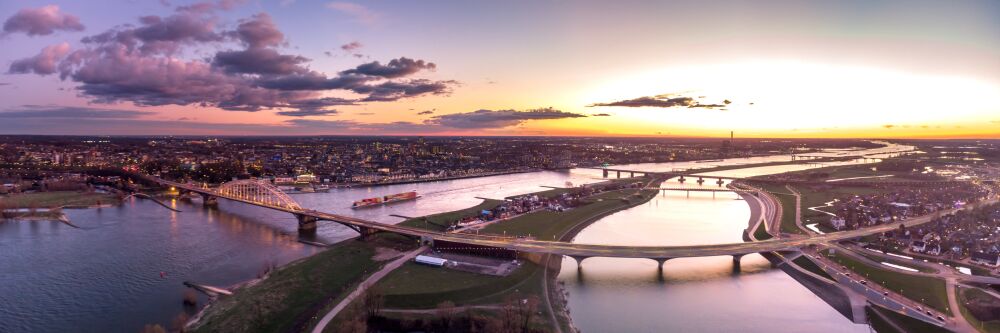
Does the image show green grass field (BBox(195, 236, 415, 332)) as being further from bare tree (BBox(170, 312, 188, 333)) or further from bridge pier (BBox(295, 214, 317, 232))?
bridge pier (BBox(295, 214, 317, 232))

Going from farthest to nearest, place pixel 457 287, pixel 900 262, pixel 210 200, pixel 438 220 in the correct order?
pixel 210 200 < pixel 438 220 < pixel 900 262 < pixel 457 287

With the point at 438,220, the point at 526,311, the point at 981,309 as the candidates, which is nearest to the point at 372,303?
the point at 526,311

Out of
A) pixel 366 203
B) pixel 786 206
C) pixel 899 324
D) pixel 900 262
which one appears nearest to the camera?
pixel 899 324

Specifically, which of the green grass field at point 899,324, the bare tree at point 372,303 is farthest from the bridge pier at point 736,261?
the bare tree at point 372,303

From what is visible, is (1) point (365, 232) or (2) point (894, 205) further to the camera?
(2) point (894, 205)

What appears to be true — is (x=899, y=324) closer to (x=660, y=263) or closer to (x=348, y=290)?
(x=660, y=263)

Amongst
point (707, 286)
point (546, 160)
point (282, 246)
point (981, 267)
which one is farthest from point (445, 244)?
point (546, 160)

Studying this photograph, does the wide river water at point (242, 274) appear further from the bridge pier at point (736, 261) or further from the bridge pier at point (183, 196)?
the bridge pier at point (183, 196)
